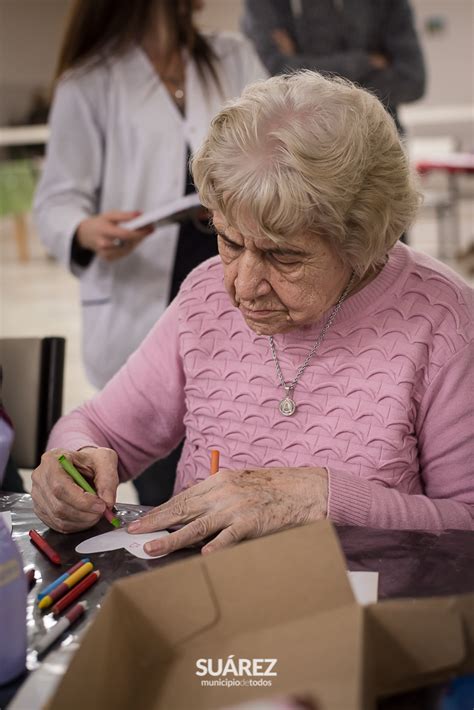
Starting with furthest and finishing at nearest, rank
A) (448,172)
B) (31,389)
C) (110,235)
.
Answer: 1. (448,172)
2. (110,235)
3. (31,389)

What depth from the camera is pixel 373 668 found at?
34.2 inches

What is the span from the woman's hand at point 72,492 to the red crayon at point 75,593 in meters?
0.18

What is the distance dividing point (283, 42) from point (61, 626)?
8.76 ft

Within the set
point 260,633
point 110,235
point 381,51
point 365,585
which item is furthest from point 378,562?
point 381,51

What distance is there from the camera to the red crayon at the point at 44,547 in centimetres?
131

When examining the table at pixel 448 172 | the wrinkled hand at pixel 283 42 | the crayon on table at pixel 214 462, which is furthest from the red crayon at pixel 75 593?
the table at pixel 448 172

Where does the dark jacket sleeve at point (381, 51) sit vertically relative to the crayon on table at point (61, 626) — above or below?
above

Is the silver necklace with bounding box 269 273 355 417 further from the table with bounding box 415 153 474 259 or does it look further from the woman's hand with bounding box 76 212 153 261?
the table with bounding box 415 153 474 259

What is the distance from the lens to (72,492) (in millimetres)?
1424

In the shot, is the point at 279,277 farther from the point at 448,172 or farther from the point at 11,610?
the point at 448,172

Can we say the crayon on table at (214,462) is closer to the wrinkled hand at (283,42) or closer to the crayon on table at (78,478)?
the crayon on table at (78,478)

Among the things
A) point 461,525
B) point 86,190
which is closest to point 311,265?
point 461,525

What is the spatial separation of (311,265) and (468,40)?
12.7 m

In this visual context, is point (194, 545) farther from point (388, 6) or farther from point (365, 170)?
point (388, 6)
